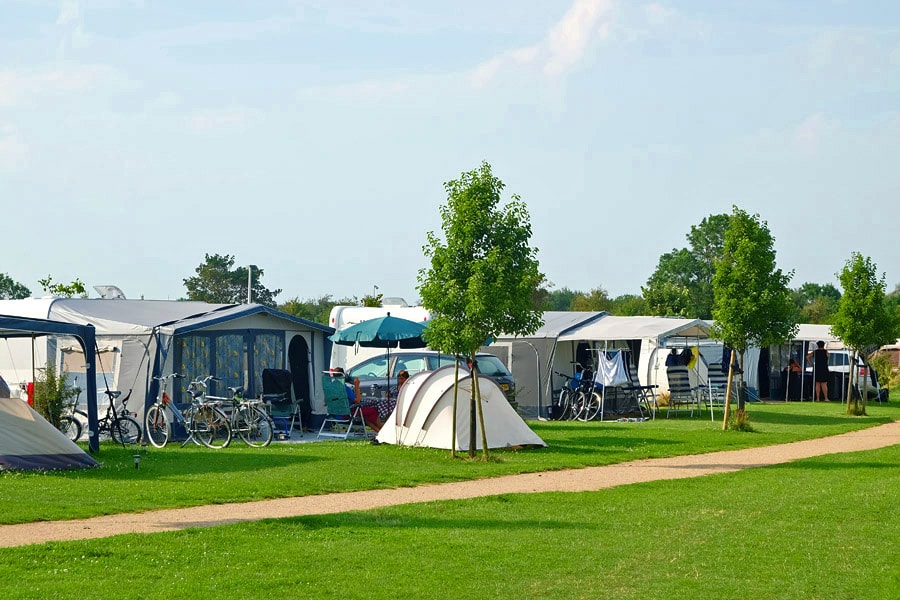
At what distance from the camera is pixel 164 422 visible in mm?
17828

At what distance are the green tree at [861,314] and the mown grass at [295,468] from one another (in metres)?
5.44

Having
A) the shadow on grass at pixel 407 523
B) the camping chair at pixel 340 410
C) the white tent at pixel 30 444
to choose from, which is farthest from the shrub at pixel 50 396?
the shadow on grass at pixel 407 523

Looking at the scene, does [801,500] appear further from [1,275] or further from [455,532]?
[1,275]

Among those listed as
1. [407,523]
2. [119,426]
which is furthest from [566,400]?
[407,523]

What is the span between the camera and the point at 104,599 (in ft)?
22.9

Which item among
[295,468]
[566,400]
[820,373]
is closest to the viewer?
[295,468]

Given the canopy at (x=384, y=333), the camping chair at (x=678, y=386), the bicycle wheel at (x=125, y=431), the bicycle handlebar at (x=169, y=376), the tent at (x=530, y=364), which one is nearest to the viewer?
the bicycle wheel at (x=125, y=431)

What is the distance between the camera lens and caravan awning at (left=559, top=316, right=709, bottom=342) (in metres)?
26.4

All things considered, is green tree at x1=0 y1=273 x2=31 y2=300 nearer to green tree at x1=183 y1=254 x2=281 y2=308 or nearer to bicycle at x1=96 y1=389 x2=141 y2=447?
green tree at x1=183 y1=254 x2=281 y2=308

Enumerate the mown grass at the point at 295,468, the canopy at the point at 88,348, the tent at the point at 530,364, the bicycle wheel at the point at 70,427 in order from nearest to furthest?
the mown grass at the point at 295,468 → the canopy at the point at 88,348 → the bicycle wheel at the point at 70,427 → the tent at the point at 530,364

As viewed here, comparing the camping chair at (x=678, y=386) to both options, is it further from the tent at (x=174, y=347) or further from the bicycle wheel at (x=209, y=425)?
the bicycle wheel at (x=209, y=425)

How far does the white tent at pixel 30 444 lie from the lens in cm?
1355

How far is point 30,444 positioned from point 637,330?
15.7m

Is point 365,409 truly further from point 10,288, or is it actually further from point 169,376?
point 10,288
